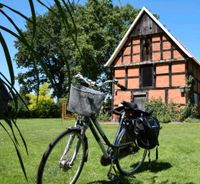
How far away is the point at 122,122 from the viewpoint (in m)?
4.84

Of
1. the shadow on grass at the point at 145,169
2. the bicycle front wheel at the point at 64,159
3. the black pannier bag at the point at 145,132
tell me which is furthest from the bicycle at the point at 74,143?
the black pannier bag at the point at 145,132

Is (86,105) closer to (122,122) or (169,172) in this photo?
(122,122)

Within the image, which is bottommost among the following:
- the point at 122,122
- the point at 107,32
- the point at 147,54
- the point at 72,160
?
the point at 72,160

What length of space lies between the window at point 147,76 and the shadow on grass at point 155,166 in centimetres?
1922

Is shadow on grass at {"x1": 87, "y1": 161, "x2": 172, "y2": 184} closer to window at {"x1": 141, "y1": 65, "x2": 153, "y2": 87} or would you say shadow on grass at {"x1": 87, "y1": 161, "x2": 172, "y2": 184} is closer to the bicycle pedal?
the bicycle pedal

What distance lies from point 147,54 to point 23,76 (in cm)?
2386

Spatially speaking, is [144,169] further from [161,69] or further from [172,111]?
[161,69]

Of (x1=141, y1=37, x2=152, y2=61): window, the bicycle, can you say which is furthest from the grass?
(x1=141, y1=37, x2=152, y2=61): window

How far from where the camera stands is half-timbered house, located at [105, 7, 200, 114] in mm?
23953

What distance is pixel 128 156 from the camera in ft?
17.1

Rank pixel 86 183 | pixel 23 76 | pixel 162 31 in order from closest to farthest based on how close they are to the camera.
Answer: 1. pixel 86 183
2. pixel 162 31
3. pixel 23 76

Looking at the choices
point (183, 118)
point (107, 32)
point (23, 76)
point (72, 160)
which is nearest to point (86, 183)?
point (72, 160)

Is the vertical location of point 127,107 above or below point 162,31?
below

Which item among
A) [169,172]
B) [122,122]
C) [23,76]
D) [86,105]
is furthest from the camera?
[23,76]
